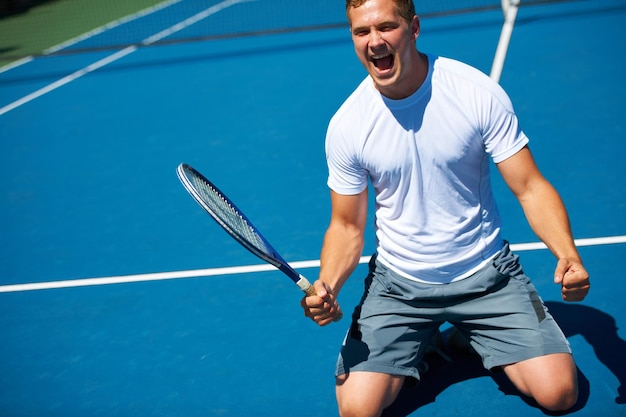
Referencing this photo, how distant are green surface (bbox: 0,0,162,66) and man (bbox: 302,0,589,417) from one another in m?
9.57

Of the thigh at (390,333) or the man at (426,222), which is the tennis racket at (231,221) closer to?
the man at (426,222)

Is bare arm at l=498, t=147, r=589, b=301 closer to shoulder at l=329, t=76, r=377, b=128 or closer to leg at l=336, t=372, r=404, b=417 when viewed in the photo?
shoulder at l=329, t=76, r=377, b=128

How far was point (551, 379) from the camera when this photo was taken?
3.34m

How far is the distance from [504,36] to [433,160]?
22.0 feet

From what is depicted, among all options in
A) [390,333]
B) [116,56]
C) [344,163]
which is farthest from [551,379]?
[116,56]

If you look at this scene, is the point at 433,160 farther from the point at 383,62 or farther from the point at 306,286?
the point at 306,286

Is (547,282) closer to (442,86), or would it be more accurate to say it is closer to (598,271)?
(598,271)

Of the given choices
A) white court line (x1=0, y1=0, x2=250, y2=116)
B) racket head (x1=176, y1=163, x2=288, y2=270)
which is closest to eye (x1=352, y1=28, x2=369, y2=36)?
racket head (x1=176, y1=163, x2=288, y2=270)

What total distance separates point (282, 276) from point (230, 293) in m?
0.37

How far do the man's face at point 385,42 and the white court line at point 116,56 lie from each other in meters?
7.37

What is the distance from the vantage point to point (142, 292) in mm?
5090

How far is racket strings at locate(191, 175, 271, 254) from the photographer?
3.19 meters

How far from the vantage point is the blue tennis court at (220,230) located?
4070 mm

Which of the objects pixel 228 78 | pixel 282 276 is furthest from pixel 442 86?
pixel 228 78
